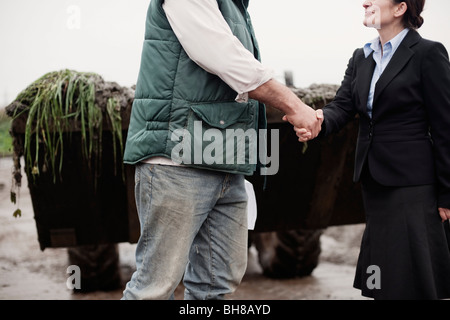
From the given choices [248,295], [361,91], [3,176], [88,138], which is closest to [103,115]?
[88,138]

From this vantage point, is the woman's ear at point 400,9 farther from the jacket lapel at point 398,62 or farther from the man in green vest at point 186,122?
the man in green vest at point 186,122

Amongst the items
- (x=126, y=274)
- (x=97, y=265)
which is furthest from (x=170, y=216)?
(x=126, y=274)

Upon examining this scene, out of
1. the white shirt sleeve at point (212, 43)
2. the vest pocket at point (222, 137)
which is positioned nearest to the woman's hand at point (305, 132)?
the vest pocket at point (222, 137)

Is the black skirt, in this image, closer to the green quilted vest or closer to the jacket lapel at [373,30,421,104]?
the jacket lapel at [373,30,421,104]

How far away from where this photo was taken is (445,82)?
2.44 metres

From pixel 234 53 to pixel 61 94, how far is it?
1.45m

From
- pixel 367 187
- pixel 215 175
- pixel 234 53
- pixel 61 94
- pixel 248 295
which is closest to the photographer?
pixel 234 53

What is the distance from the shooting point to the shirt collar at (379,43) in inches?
102

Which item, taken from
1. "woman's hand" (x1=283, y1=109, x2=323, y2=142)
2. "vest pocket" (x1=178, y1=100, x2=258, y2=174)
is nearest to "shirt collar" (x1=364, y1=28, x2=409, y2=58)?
"woman's hand" (x1=283, y1=109, x2=323, y2=142)

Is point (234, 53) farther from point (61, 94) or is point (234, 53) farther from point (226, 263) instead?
point (61, 94)

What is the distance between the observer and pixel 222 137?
2314 mm

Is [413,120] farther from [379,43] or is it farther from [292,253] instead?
[292,253]

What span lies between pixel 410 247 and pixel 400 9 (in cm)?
107

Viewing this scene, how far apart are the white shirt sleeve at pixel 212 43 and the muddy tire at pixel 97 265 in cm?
294
